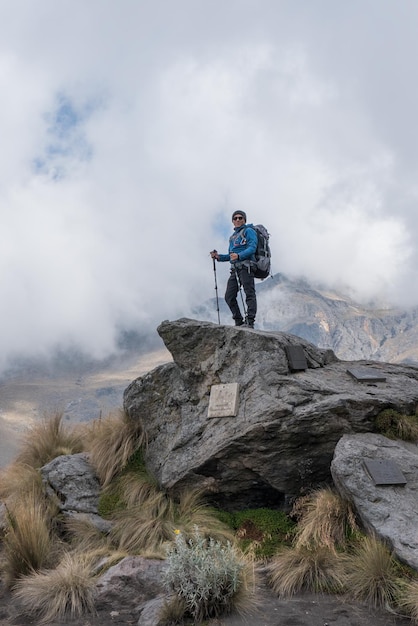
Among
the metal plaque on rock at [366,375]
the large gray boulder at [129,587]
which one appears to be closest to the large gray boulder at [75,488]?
the large gray boulder at [129,587]

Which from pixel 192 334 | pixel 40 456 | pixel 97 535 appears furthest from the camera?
pixel 40 456

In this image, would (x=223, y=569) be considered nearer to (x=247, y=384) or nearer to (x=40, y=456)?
(x=247, y=384)

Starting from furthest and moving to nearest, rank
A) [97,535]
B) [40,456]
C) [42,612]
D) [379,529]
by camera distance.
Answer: [40,456], [97,535], [379,529], [42,612]

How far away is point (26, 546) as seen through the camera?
7934mm

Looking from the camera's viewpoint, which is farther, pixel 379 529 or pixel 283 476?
pixel 283 476

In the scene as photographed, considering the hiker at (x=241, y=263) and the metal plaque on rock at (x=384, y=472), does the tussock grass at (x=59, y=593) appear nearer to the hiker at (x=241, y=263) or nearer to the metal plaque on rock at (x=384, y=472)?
the metal plaque on rock at (x=384, y=472)

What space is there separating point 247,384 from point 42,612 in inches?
205

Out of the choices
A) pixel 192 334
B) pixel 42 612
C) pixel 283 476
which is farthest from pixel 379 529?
pixel 192 334

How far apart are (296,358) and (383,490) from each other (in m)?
3.34

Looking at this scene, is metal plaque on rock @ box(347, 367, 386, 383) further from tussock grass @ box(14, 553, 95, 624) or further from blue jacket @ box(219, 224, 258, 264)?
tussock grass @ box(14, 553, 95, 624)

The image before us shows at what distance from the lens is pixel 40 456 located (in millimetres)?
12203

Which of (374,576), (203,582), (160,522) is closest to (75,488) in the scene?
(160,522)

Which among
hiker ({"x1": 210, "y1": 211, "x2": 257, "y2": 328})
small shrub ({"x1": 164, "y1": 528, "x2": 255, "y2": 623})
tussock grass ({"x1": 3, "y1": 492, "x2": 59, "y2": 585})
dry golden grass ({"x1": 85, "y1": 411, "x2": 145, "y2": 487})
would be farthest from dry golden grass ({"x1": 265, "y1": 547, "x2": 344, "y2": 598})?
hiker ({"x1": 210, "y1": 211, "x2": 257, "y2": 328})

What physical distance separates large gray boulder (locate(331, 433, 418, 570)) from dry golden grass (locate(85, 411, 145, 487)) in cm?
467
